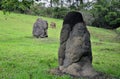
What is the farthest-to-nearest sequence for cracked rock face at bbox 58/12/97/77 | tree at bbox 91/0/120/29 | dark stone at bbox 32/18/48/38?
tree at bbox 91/0/120/29 → dark stone at bbox 32/18/48/38 → cracked rock face at bbox 58/12/97/77

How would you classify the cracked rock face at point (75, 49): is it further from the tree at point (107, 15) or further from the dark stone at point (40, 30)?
the tree at point (107, 15)

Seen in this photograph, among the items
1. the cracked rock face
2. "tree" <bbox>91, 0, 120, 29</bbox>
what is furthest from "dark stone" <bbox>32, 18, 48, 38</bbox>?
"tree" <bbox>91, 0, 120, 29</bbox>

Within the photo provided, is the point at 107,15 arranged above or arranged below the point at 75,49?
below

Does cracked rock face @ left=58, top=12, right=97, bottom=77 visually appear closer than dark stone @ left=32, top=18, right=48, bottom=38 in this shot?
Yes

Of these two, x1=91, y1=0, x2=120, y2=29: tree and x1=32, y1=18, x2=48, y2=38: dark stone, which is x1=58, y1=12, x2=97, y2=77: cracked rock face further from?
x1=91, y1=0, x2=120, y2=29: tree

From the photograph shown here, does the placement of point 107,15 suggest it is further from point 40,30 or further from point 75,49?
point 75,49

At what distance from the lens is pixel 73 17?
1219cm

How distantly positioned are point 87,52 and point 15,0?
16.2 feet

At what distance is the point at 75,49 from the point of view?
38.3 feet

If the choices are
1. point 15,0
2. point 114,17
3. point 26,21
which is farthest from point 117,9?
point 15,0

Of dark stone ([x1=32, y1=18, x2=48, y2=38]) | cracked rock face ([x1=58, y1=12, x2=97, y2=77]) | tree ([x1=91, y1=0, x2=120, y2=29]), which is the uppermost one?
cracked rock face ([x1=58, y1=12, x2=97, y2=77])

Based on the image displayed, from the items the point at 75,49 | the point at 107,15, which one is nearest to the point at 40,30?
the point at 75,49

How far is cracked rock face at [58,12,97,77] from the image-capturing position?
11.6m

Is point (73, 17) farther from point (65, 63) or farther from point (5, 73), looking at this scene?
point (5, 73)
